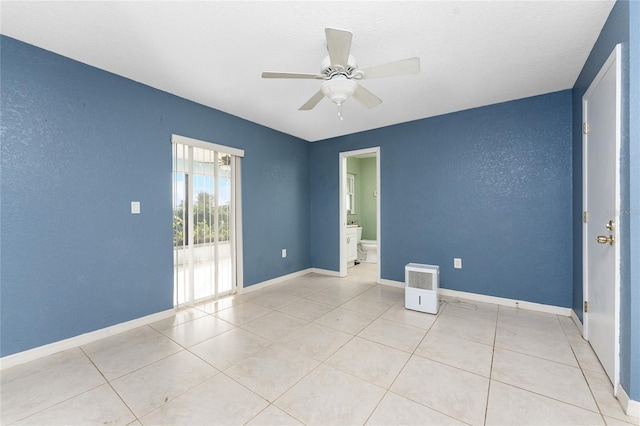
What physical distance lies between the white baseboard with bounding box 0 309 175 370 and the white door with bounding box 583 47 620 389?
3.91 meters

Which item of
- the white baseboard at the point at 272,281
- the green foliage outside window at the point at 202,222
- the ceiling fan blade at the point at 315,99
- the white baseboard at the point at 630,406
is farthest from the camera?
the white baseboard at the point at 272,281

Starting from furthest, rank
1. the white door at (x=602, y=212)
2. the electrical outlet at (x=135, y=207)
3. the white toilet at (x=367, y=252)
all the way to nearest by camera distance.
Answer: the white toilet at (x=367, y=252) → the electrical outlet at (x=135, y=207) → the white door at (x=602, y=212)

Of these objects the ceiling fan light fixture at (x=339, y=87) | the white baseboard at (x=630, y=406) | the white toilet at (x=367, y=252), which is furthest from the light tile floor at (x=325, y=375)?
the white toilet at (x=367, y=252)

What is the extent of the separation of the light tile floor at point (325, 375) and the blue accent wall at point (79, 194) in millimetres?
359

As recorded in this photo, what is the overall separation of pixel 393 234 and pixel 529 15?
9.59 ft

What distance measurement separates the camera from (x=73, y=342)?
233 cm

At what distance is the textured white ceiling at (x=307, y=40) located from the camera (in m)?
1.76

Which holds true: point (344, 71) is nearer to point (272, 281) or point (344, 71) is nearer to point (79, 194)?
point (79, 194)

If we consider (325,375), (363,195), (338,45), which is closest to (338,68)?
(338,45)

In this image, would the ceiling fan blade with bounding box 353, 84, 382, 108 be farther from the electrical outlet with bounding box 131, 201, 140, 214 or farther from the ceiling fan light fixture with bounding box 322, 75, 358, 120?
the electrical outlet with bounding box 131, 201, 140, 214

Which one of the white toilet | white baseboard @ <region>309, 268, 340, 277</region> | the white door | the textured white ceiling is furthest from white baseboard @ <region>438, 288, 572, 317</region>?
the textured white ceiling

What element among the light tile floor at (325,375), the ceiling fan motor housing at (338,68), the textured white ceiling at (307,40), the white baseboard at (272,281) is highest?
the textured white ceiling at (307,40)

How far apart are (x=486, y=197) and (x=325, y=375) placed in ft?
9.62

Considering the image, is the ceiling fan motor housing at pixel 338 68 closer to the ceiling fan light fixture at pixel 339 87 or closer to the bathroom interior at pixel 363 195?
the ceiling fan light fixture at pixel 339 87
